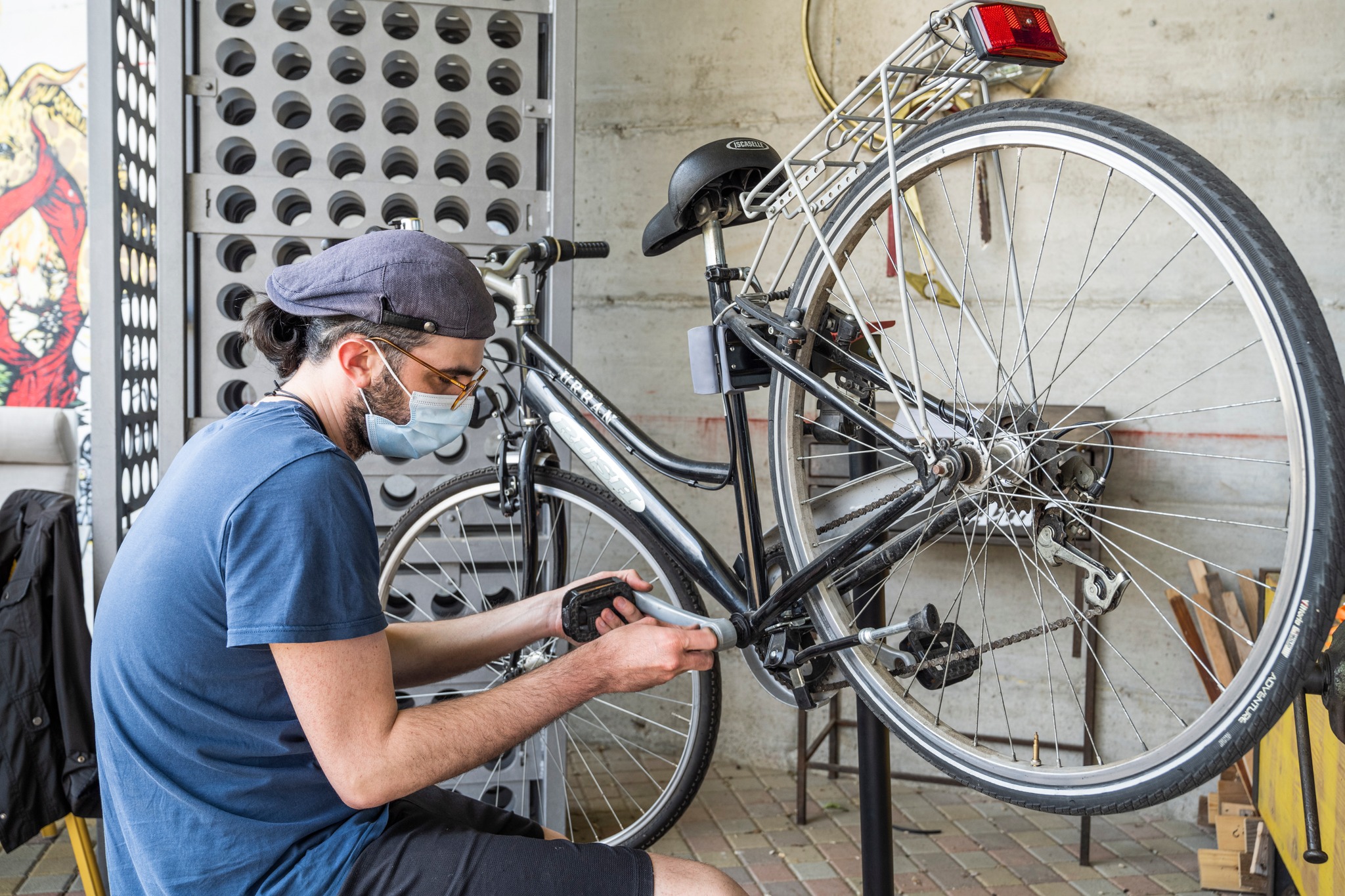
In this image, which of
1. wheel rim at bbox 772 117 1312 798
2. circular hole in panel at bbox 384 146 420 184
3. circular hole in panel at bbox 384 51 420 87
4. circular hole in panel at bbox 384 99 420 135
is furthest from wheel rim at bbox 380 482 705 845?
circular hole in panel at bbox 384 51 420 87

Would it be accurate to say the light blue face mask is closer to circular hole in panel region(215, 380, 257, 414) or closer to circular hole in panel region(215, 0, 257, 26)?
circular hole in panel region(215, 380, 257, 414)

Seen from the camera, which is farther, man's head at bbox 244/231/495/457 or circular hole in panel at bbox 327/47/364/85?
circular hole in panel at bbox 327/47/364/85

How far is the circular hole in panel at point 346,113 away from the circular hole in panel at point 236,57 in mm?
196

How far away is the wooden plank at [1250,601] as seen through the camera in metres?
2.54

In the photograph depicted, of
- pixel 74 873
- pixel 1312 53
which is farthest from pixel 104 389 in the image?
pixel 1312 53

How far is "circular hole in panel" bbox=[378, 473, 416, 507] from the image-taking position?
2.68 m

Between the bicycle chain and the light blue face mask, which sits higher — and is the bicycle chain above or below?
below

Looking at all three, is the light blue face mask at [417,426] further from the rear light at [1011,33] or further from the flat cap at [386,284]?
the rear light at [1011,33]

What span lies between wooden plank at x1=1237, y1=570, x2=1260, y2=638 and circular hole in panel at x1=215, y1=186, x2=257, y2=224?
2.59 m

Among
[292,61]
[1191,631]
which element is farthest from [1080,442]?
[292,61]

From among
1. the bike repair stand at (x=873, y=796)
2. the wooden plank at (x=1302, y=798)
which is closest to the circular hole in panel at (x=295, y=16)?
the bike repair stand at (x=873, y=796)

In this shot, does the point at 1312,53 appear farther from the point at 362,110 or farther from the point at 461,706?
the point at 461,706

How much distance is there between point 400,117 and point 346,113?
0.13 metres

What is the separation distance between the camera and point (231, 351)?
256 centimetres
